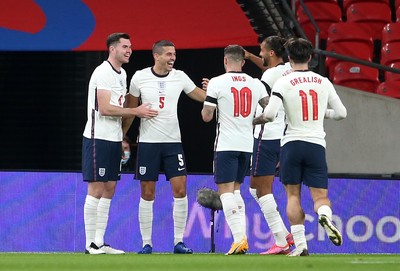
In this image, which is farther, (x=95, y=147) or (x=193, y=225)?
(x=193, y=225)

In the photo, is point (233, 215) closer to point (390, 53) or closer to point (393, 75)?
point (393, 75)

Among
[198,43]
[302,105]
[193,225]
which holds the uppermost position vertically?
[198,43]

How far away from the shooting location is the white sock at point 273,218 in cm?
1214

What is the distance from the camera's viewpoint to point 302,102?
1078cm

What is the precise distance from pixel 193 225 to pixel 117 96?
2165mm

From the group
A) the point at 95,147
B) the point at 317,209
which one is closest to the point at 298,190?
the point at 317,209

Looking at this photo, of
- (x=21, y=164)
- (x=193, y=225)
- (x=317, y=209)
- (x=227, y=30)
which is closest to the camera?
(x=317, y=209)

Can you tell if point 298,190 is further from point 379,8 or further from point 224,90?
point 379,8

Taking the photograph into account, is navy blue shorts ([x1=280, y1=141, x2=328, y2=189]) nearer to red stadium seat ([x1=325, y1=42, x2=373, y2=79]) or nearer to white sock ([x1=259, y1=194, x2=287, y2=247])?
white sock ([x1=259, y1=194, x2=287, y2=247])

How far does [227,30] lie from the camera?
1512 cm

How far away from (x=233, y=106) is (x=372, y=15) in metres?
6.23

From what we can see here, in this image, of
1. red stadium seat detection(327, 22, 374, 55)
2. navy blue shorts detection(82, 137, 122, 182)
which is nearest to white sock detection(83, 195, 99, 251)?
navy blue shorts detection(82, 137, 122, 182)

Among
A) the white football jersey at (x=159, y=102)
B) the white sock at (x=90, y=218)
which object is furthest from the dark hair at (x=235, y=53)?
the white sock at (x=90, y=218)

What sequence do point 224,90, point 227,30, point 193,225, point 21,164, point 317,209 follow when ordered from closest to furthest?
point 317,209
point 224,90
point 193,225
point 227,30
point 21,164
